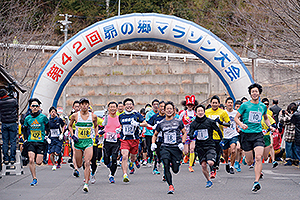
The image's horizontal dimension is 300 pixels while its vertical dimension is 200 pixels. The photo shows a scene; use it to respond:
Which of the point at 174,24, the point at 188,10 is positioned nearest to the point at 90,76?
the point at 188,10

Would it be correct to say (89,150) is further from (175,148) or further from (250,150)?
(250,150)

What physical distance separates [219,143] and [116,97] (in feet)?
85.6

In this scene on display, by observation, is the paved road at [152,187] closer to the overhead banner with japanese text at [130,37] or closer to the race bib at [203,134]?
the race bib at [203,134]

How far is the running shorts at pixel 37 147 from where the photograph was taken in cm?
1134

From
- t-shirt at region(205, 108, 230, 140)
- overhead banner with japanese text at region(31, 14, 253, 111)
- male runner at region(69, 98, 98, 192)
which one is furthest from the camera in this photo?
overhead banner with japanese text at region(31, 14, 253, 111)

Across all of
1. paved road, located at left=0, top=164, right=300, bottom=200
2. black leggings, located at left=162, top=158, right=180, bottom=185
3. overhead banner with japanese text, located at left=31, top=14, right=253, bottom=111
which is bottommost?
paved road, located at left=0, top=164, right=300, bottom=200

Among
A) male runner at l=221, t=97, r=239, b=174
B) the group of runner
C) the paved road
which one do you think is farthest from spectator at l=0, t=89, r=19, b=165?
male runner at l=221, t=97, r=239, b=174

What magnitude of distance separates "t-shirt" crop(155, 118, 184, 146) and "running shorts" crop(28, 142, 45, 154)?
3158mm

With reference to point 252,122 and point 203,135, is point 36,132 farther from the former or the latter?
point 252,122

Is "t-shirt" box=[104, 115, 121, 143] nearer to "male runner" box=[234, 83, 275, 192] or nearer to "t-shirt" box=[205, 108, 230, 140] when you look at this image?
"t-shirt" box=[205, 108, 230, 140]

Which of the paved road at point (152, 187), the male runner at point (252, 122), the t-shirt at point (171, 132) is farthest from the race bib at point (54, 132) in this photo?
the male runner at point (252, 122)

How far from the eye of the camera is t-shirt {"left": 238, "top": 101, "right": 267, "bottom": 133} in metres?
10.1

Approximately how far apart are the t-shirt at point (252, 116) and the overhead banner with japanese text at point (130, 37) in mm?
8510

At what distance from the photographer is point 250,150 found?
402 inches
